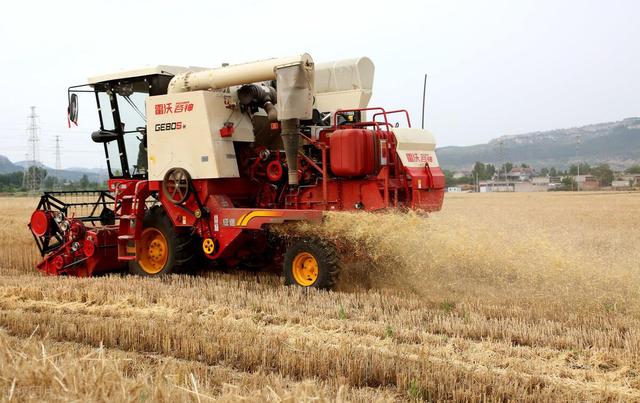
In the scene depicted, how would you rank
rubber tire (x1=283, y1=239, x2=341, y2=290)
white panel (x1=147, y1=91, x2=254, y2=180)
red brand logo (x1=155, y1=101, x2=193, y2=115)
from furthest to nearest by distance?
red brand logo (x1=155, y1=101, x2=193, y2=115) < white panel (x1=147, y1=91, x2=254, y2=180) < rubber tire (x1=283, y1=239, x2=341, y2=290)

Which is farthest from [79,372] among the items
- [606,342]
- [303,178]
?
[303,178]

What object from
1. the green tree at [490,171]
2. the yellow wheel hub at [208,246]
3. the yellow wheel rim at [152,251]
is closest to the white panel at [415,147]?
the yellow wheel hub at [208,246]

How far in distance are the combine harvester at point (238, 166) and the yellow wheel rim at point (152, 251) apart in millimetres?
18

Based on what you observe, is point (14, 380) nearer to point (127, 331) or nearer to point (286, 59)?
point (127, 331)

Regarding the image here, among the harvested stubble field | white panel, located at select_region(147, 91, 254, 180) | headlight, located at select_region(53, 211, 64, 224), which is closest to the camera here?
the harvested stubble field

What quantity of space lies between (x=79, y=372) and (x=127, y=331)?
5.84ft

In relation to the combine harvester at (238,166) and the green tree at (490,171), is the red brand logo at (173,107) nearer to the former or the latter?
the combine harvester at (238,166)

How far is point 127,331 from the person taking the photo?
545 centimetres

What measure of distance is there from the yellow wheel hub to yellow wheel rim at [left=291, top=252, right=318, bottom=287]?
1247 mm

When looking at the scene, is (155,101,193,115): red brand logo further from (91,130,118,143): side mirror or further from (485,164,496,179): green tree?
(485,164,496,179): green tree

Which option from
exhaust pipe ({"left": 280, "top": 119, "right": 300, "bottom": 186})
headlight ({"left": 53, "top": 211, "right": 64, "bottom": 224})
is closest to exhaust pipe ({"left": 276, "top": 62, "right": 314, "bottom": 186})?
exhaust pipe ({"left": 280, "top": 119, "right": 300, "bottom": 186})

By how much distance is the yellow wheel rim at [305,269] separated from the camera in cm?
770

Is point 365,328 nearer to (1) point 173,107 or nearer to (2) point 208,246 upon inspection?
(2) point 208,246

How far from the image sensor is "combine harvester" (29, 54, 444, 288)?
307 inches
